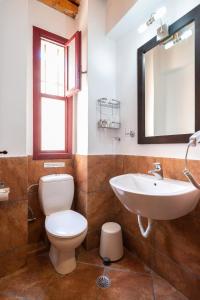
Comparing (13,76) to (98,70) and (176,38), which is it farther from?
(176,38)

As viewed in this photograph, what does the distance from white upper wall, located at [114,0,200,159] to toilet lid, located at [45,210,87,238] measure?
0.86m

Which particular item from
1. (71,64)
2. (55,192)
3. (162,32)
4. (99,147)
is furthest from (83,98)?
(55,192)

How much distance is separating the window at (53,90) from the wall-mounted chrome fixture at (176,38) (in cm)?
90

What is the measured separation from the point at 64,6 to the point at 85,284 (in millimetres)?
2858

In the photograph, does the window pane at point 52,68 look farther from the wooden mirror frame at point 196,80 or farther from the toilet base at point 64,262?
the toilet base at point 64,262

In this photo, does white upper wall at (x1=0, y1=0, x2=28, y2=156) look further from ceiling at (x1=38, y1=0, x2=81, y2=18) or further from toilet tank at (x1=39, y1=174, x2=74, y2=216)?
ceiling at (x1=38, y1=0, x2=81, y2=18)

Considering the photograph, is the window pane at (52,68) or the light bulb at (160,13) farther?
the window pane at (52,68)

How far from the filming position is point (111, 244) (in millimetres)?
1704

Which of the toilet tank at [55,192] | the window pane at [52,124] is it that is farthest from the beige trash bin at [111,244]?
the window pane at [52,124]

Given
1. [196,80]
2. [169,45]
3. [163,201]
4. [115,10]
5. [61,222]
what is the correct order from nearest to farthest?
1. [163,201]
2. [196,80]
3. [169,45]
4. [61,222]
5. [115,10]

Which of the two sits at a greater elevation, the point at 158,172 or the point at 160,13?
the point at 160,13

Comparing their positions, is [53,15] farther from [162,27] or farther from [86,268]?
[86,268]

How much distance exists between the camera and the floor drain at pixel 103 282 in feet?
4.66

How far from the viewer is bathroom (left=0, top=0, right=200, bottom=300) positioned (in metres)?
1.32
